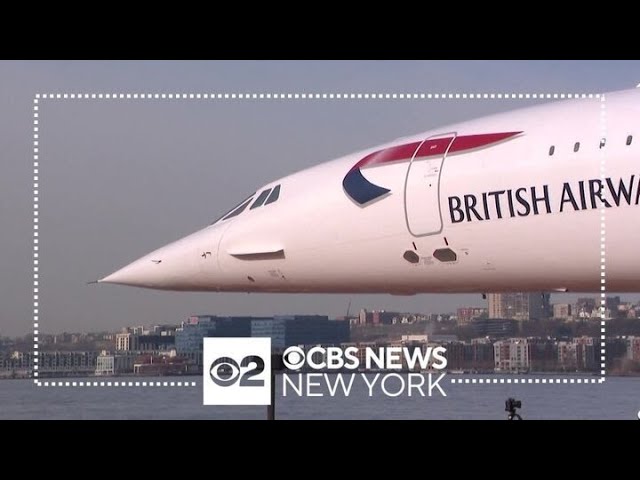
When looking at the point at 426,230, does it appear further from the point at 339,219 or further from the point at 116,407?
the point at 116,407

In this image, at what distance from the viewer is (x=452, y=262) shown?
39.5 feet

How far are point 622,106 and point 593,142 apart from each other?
0.51 m

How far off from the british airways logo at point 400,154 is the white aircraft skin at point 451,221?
2 cm

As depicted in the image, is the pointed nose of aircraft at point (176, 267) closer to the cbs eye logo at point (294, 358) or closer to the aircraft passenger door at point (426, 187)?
the aircraft passenger door at point (426, 187)

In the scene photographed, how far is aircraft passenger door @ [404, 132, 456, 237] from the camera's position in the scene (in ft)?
38.8

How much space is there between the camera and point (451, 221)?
38.3 ft

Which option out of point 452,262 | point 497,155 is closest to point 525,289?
point 452,262

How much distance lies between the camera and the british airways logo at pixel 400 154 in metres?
11.6

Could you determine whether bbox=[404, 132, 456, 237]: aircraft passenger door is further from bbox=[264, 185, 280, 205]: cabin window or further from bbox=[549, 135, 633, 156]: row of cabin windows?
bbox=[264, 185, 280, 205]: cabin window

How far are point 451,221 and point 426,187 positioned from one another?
51cm

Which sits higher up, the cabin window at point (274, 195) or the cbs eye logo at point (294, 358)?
the cabin window at point (274, 195)

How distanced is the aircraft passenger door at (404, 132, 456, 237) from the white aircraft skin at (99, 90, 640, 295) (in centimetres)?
2

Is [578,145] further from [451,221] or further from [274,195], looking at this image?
[274,195]

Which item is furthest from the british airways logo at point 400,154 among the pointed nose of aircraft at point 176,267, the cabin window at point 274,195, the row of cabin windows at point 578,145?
the pointed nose of aircraft at point 176,267
